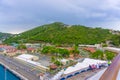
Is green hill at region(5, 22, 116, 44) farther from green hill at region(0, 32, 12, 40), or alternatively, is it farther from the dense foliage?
green hill at region(0, 32, 12, 40)

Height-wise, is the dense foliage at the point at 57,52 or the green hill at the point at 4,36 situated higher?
the green hill at the point at 4,36

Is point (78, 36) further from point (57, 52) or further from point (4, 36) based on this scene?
A: point (4, 36)

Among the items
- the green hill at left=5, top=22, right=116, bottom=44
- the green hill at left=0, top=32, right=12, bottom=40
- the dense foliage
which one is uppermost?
the green hill at left=0, top=32, right=12, bottom=40

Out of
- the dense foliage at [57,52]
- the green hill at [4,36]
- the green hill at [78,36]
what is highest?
the green hill at [4,36]

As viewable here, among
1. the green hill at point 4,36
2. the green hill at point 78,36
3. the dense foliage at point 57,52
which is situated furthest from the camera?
the green hill at point 4,36

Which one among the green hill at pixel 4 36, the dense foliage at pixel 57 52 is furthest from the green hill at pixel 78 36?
the green hill at pixel 4 36

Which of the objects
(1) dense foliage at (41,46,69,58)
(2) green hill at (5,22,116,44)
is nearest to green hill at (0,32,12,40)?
(2) green hill at (5,22,116,44)

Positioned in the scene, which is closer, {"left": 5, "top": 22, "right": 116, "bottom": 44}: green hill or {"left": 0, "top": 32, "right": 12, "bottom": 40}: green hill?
{"left": 5, "top": 22, "right": 116, "bottom": 44}: green hill

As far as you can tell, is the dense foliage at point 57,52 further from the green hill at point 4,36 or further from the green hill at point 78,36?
the green hill at point 4,36

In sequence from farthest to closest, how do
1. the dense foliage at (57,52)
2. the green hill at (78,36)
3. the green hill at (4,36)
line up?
the green hill at (4,36) < the green hill at (78,36) < the dense foliage at (57,52)

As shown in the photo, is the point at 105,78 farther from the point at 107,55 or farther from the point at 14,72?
the point at 107,55

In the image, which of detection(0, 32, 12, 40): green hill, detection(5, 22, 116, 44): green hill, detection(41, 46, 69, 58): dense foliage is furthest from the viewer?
detection(0, 32, 12, 40): green hill

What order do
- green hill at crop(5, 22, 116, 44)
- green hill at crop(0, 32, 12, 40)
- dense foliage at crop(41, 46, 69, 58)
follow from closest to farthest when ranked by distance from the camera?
dense foliage at crop(41, 46, 69, 58) < green hill at crop(5, 22, 116, 44) < green hill at crop(0, 32, 12, 40)
